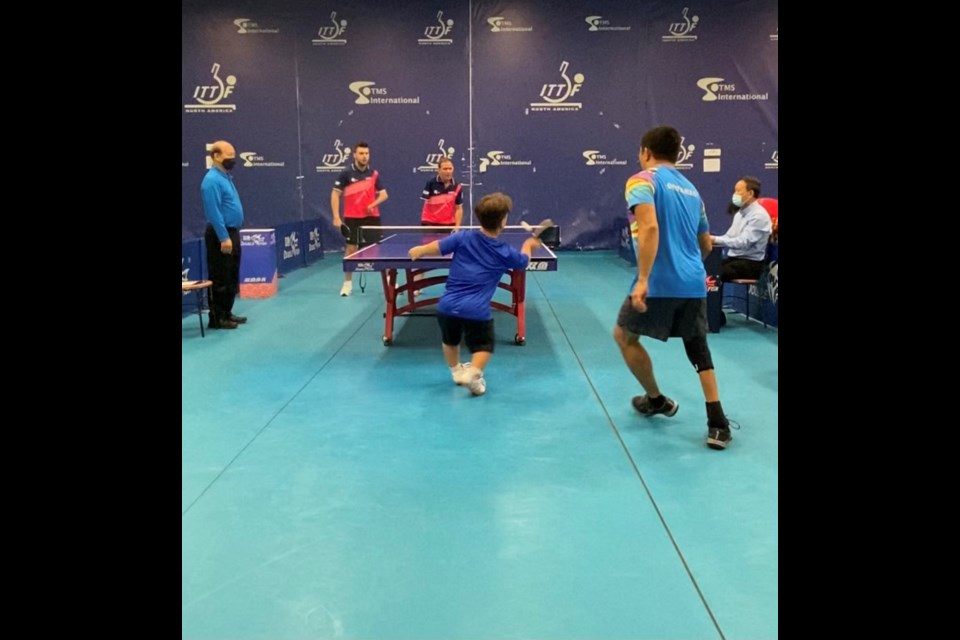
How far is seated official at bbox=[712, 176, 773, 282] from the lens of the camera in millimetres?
7133

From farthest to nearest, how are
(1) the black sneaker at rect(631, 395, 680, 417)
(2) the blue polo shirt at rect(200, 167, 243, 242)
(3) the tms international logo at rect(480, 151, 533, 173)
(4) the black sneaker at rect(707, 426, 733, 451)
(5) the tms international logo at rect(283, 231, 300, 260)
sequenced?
(3) the tms international logo at rect(480, 151, 533, 173), (5) the tms international logo at rect(283, 231, 300, 260), (2) the blue polo shirt at rect(200, 167, 243, 242), (1) the black sneaker at rect(631, 395, 680, 417), (4) the black sneaker at rect(707, 426, 733, 451)

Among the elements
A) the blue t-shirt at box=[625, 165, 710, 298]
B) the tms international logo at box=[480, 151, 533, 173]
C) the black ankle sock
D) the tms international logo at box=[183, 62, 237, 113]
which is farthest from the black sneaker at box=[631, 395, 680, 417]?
the tms international logo at box=[183, 62, 237, 113]

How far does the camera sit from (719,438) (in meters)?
4.02

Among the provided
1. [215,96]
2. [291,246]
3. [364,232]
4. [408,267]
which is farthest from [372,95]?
[408,267]

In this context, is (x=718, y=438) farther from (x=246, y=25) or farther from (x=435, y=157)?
(x=246, y=25)

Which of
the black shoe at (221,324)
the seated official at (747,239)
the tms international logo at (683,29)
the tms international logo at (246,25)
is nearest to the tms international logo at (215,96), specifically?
the tms international logo at (246,25)

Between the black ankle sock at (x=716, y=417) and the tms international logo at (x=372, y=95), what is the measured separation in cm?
1147

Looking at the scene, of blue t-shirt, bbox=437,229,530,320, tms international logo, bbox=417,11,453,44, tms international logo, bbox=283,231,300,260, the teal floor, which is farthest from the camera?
tms international logo, bbox=417,11,453,44

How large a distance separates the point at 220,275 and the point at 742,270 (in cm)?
461

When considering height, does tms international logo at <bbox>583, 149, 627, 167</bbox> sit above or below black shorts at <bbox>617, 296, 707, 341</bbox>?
above

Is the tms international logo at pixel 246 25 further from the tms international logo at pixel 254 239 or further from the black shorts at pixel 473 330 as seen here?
the black shorts at pixel 473 330

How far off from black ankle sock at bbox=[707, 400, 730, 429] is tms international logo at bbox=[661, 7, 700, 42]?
11.8 m

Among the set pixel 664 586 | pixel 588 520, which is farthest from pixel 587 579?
pixel 588 520

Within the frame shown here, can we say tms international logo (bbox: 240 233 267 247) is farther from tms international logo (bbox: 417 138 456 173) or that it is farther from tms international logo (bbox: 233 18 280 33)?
tms international logo (bbox: 233 18 280 33)
